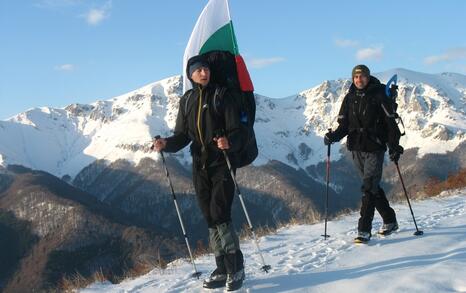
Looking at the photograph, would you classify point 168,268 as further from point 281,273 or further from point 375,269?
point 375,269

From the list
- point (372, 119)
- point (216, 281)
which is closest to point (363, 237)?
point (372, 119)

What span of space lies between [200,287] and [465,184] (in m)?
15.0

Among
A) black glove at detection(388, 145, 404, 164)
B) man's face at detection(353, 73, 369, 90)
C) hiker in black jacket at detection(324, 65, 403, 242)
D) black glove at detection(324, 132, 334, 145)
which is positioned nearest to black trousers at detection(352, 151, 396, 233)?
hiker in black jacket at detection(324, 65, 403, 242)

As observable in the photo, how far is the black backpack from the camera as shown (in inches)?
275

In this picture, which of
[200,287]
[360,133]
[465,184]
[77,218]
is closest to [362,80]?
[360,133]

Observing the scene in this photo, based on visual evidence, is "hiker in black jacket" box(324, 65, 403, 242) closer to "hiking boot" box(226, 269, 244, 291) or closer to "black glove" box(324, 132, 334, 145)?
"black glove" box(324, 132, 334, 145)

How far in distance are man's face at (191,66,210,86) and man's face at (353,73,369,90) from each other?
3383 mm

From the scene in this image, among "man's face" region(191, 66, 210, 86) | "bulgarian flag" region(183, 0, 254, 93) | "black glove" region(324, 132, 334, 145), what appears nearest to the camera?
"man's face" region(191, 66, 210, 86)

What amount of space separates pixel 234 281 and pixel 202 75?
8.95 ft

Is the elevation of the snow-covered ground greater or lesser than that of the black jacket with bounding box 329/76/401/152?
lesser

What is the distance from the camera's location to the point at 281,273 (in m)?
7.52

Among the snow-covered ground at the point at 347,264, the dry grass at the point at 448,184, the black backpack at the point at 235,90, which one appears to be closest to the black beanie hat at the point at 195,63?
the black backpack at the point at 235,90

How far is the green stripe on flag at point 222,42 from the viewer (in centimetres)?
789

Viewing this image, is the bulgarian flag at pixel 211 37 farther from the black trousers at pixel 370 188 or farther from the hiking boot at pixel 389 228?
the hiking boot at pixel 389 228
